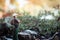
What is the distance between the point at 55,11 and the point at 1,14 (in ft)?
3.72

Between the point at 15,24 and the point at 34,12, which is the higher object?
the point at 34,12

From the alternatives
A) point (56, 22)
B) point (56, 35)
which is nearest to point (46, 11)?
point (56, 22)

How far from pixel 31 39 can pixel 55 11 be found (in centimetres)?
77

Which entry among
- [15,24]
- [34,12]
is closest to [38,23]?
[34,12]

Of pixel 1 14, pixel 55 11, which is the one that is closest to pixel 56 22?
pixel 55 11

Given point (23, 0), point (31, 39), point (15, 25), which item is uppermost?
point (23, 0)

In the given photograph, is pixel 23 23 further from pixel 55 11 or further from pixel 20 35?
pixel 55 11

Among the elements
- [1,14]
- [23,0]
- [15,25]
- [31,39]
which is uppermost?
[23,0]

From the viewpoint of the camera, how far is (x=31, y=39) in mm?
2889

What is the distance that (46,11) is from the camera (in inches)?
119

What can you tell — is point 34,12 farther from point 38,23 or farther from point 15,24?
point 15,24

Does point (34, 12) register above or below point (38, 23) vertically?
above

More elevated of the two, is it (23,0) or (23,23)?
(23,0)

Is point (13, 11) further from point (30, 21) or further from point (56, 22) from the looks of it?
point (56, 22)
